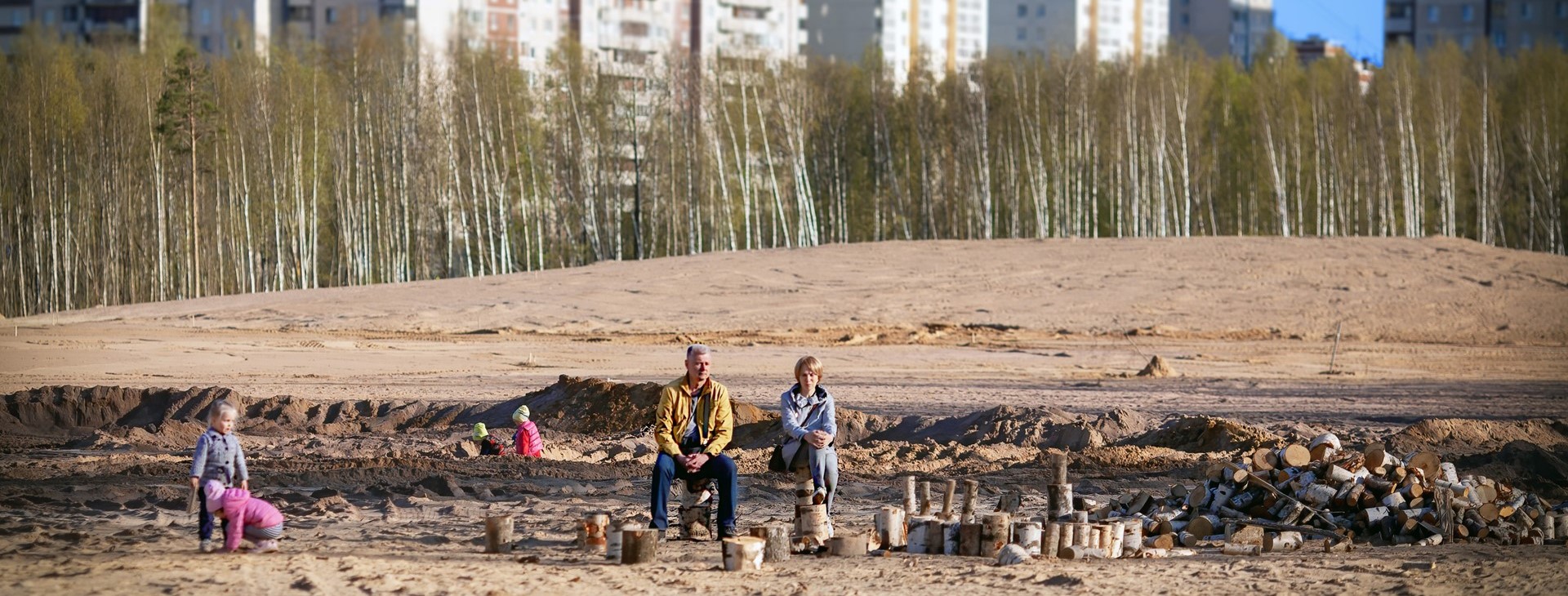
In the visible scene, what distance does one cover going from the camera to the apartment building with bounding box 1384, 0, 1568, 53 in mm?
88375

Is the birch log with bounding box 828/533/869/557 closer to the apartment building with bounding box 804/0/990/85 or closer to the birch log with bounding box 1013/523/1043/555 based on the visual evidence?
the birch log with bounding box 1013/523/1043/555

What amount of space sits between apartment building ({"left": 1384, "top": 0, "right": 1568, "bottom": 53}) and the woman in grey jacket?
8343 cm

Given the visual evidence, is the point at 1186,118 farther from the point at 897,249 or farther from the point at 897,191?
the point at 897,249

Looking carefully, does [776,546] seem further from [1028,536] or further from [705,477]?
[1028,536]

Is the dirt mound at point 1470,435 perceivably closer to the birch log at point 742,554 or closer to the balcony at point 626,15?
the birch log at point 742,554

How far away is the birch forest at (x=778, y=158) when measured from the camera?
134 ft

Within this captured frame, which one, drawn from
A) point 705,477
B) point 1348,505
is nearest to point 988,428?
point 1348,505

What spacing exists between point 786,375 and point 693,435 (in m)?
14.1

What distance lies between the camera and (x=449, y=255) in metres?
42.9

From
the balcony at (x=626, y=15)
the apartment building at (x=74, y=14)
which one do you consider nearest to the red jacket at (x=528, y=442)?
the balcony at (x=626, y=15)

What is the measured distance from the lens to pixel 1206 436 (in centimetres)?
1542

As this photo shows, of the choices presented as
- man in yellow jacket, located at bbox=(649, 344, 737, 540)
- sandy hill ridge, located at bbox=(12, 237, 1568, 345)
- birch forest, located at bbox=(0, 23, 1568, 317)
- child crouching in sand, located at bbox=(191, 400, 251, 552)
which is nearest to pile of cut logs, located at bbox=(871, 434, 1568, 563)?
man in yellow jacket, located at bbox=(649, 344, 737, 540)

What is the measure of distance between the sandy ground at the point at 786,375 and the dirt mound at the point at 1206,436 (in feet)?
2.12

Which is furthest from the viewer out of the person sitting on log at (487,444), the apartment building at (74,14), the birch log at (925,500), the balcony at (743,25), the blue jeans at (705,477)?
the balcony at (743,25)
